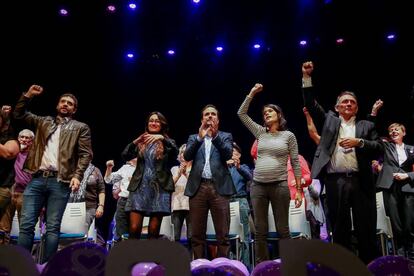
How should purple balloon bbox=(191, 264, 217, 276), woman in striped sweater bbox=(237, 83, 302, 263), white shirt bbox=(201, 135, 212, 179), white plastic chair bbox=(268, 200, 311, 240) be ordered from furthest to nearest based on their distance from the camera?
white plastic chair bbox=(268, 200, 311, 240), white shirt bbox=(201, 135, 212, 179), woman in striped sweater bbox=(237, 83, 302, 263), purple balloon bbox=(191, 264, 217, 276)

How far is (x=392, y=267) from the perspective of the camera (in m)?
1.95

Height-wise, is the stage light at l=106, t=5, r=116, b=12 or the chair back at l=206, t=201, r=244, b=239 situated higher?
the stage light at l=106, t=5, r=116, b=12

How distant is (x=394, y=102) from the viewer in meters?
8.12

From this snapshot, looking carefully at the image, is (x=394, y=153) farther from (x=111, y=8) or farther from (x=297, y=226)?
(x=111, y=8)

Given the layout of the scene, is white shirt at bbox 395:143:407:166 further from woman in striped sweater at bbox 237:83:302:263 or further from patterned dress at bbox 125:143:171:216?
patterned dress at bbox 125:143:171:216

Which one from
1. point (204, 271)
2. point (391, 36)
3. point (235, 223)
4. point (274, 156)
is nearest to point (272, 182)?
point (274, 156)

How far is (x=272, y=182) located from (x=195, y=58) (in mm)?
4753

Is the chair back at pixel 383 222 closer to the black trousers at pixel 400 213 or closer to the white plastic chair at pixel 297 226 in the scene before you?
the black trousers at pixel 400 213

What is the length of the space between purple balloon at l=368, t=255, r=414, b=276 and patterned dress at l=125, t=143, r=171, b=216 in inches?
91.9

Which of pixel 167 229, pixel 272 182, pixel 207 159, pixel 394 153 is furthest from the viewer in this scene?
pixel 394 153

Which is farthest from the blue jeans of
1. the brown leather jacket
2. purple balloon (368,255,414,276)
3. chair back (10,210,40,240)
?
→ purple balloon (368,255,414,276)

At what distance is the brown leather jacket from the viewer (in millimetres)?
3756

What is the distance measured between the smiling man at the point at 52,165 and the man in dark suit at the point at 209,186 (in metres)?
1.01

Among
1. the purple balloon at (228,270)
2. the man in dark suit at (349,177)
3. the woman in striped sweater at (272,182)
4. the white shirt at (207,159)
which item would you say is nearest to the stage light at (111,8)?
the white shirt at (207,159)
